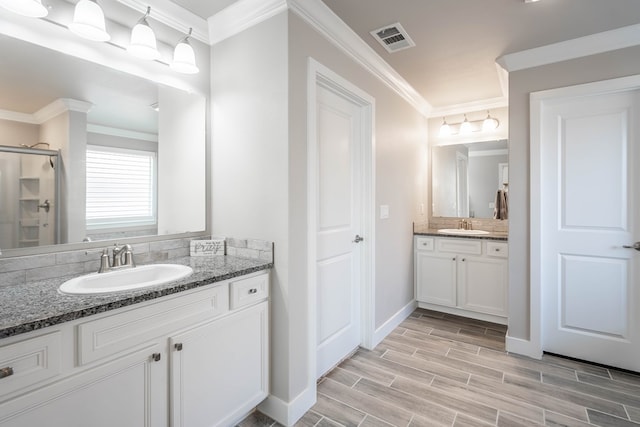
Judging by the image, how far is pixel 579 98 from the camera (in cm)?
239

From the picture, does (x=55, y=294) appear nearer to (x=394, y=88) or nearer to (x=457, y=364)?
(x=457, y=364)

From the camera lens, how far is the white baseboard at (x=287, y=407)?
1759 millimetres

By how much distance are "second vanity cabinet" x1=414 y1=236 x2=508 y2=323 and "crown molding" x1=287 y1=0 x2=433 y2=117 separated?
67.8 inches

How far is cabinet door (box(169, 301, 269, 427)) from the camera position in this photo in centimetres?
138

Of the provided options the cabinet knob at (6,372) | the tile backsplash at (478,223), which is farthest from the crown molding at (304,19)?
the tile backsplash at (478,223)

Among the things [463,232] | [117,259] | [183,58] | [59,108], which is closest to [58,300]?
[117,259]

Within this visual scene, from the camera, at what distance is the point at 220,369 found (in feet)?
5.05

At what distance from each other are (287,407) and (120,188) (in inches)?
62.0

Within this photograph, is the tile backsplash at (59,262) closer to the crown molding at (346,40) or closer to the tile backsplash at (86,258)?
the tile backsplash at (86,258)

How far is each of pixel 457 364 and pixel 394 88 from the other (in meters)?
2.51

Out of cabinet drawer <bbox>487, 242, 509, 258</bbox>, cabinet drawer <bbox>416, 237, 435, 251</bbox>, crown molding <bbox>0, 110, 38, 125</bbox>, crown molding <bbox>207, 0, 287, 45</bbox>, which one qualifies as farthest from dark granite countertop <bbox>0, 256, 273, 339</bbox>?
cabinet drawer <bbox>487, 242, 509, 258</bbox>

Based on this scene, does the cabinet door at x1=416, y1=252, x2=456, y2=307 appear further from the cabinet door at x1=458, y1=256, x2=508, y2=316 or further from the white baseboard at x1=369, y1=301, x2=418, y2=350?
the white baseboard at x1=369, y1=301, x2=418, y2=350

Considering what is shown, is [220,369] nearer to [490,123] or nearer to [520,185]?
[520,185]

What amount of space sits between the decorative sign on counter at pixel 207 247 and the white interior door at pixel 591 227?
2543 millimetres
